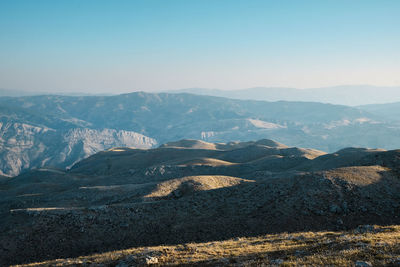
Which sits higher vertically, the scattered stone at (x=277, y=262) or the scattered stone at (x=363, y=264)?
the scattered stone at (x=363, y=264)

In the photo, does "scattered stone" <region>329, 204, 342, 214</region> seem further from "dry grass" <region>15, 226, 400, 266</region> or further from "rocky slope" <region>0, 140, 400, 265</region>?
"dry grass" <region>15, 226, 400, 266</region>

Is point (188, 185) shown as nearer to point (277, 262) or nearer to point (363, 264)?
point (277, 262)

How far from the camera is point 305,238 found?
71.6 ft

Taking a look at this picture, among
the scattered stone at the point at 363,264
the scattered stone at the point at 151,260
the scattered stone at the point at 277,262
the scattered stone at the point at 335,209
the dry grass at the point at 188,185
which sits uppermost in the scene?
the scattered stone at the point at 363,264

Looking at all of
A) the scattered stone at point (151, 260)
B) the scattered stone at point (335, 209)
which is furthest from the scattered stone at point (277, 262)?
the scattered stone at point (335, 209)

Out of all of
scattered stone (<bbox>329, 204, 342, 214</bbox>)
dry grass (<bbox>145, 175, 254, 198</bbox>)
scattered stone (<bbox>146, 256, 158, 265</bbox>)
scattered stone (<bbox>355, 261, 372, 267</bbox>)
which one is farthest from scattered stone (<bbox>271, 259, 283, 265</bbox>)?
dry grass (<bbox>145, 175, 254, 198</bbox>)

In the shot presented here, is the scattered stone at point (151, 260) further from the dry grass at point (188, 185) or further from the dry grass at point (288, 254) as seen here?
the dry grass at point (188, 185)

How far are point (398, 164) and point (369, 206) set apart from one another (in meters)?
16.1

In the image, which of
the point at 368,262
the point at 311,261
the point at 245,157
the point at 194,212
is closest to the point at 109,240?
the point at 194,212

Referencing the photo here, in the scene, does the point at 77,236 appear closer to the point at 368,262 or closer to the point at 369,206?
the point at 368,262

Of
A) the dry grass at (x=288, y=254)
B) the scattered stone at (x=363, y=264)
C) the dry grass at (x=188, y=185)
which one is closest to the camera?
the scattered stone at (x=363, y=264)

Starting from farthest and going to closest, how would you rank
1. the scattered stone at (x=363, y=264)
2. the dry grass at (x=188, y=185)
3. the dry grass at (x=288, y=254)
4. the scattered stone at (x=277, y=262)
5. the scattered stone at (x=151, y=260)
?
the dry grass at (x=188, y=185), the scattered stone at (x=151, y=260), the scattered stone at (x=277, y=262), the dry grass at (x=288, y=254), the scattered stone at (x=363, y=264)

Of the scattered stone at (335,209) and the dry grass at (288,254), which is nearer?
the dry grass at (288,254)

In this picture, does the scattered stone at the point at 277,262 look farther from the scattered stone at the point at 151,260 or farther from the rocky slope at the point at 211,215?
the rocky slope at the point at 211,215
